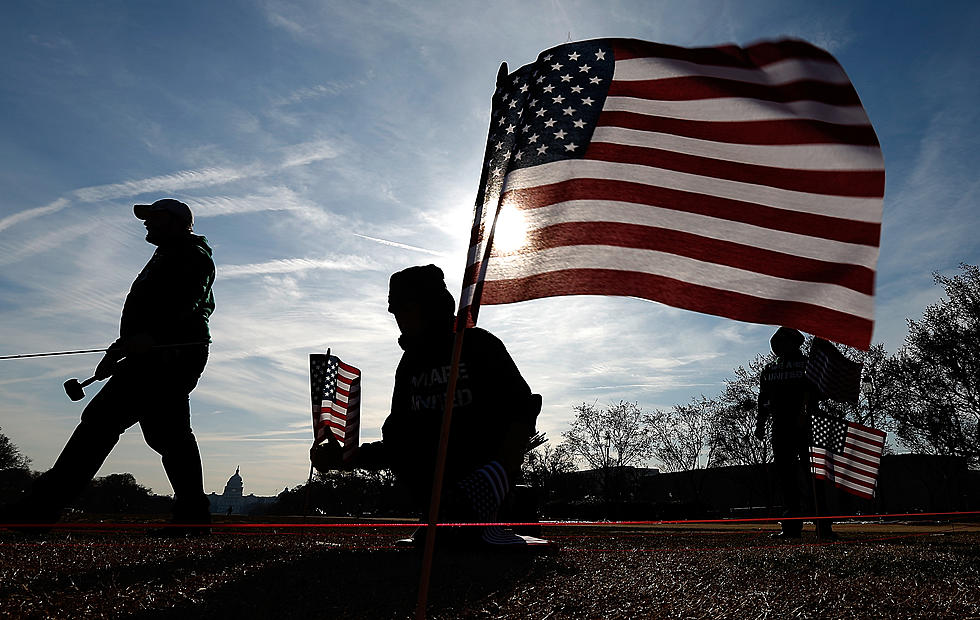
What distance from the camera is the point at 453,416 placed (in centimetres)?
300

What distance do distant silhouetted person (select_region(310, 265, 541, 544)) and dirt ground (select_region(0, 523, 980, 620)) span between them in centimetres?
25

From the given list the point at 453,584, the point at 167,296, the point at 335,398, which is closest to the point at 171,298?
the point at 167,296

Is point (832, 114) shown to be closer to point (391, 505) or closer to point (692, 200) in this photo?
point (692, 200)

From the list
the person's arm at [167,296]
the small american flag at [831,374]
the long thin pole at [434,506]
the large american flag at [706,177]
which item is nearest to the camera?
the long thin pole at [434,506]

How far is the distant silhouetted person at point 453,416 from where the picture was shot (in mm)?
2727

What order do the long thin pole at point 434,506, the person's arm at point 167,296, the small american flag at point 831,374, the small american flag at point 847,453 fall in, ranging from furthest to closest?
the small american flag at point 847,453 → the small american flag at point 831,374 → the person's arm at point 167,296 → the long thin pole at point 434,506

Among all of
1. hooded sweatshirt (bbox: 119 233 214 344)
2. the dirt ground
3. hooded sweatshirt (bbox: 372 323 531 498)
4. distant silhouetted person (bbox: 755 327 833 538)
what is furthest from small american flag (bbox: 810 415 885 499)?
hooded sweatshirt (bbox: 119 233 214 344)

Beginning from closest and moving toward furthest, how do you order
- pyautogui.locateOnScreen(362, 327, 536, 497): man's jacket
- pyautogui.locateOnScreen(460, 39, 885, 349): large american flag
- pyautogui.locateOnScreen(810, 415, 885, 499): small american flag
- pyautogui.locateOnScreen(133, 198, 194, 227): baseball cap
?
pyautogui.locateOnScreen(460, 39, 885, 349): large american flag
pyautogui.locateOnScreen(362, 327, 536, 497): man's jacket
pyautogui.locateOnScreen(133, 198, 194, 227): baseball cap
pyautogui.locateOnScreen(810, 415, 885, 499): small american flag

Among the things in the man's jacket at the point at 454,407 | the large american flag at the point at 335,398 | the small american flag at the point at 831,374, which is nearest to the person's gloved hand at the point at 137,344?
the man's jacket at the point at 454,407

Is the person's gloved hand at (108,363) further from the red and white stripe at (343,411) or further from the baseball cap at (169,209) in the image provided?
the red and white stripe at (343,411)

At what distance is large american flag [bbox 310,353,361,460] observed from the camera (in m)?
8.00

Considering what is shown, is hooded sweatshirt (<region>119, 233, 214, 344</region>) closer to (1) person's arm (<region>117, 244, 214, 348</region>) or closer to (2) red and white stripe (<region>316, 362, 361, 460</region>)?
(1) person's arm (<region>117, 244, 214, 348</region>)

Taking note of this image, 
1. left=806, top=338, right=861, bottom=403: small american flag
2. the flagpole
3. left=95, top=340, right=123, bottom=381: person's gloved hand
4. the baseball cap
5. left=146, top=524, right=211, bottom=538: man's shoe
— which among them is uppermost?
the baseball cap

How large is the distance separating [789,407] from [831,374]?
0.59 meters
